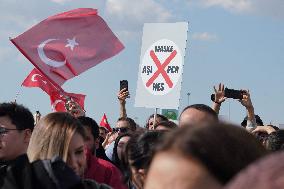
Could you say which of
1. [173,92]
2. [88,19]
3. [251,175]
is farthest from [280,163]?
[88,19]

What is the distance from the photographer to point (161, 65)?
310 inches

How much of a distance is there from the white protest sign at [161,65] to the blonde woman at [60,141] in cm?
421

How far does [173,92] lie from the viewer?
7.68 metres

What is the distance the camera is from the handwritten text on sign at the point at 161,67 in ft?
25.3

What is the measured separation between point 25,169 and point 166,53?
5135 millimetres

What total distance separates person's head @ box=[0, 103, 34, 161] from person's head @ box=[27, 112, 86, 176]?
61cm

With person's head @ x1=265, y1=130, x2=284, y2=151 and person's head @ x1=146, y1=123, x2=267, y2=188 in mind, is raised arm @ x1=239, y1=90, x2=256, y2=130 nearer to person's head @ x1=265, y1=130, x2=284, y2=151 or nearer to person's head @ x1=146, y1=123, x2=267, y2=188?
person's head @ x1=265, y1=130, x2=284, y2=151

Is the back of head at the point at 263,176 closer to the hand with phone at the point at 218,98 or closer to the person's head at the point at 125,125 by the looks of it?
the hand with phone at the point at 218,98

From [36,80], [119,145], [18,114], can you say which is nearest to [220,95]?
[119,145]

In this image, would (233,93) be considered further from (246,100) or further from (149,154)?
(149,154)

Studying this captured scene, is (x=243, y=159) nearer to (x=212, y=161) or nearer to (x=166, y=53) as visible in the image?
(x=212, y=161)

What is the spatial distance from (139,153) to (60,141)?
0.57m

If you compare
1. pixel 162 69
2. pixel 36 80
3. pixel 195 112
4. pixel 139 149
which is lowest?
pixel 139 149

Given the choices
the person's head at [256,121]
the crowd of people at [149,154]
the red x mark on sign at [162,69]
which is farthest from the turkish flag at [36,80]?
the person's head at [256,121]
